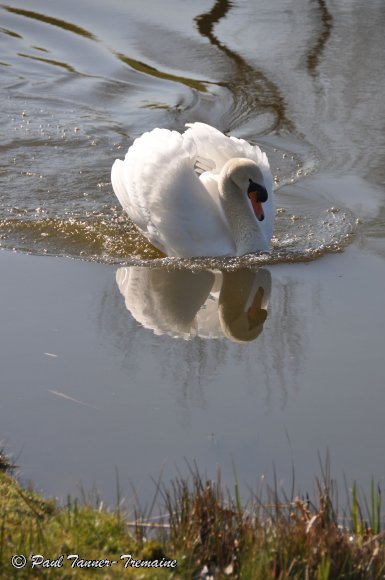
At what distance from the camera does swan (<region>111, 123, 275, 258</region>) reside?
8.07 m

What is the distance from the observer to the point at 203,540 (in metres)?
3.93

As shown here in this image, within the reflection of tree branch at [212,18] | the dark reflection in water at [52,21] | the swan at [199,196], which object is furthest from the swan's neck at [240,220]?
the dark reflection in water at [52,21]

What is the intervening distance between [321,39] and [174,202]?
6696 mm

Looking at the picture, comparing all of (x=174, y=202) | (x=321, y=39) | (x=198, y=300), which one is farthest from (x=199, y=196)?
(x=321, y=39)

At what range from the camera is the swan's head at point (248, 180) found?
8195mm

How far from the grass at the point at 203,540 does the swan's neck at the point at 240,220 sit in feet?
13.5

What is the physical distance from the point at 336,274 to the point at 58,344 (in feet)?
7.84

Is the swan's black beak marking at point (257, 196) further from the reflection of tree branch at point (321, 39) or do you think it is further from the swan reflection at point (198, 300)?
the reflection of tree branch at point (321, 39)

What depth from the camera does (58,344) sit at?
6.23m

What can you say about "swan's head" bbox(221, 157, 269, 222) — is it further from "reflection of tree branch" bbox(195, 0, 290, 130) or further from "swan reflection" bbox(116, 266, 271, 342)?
"reflection of tree branch" bbox(195, 0, 290, 130)

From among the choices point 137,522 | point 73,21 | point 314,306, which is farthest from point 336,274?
point 73,21

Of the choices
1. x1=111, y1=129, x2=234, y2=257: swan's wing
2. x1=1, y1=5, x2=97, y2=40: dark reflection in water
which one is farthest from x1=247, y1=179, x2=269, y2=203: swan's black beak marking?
x1=1, y1=5, x2=97, y2=40: dark reflection in water

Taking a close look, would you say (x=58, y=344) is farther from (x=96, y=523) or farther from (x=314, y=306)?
(x=96, y=523)

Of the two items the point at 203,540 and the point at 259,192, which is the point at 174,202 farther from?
the point at 203,540
